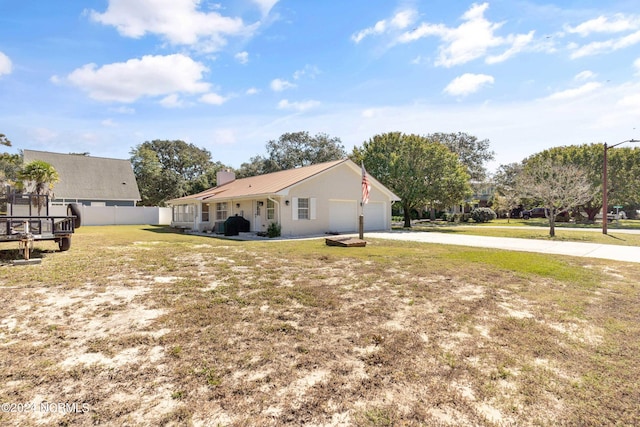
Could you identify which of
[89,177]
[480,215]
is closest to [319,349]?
[89,177]

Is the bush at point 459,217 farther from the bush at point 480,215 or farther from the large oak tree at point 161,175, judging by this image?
the large oak tree at point 161,175

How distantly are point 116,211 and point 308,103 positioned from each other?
20511 mm

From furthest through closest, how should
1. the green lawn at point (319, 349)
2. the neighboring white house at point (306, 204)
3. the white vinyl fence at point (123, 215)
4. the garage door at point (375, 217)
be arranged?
the white vinyl fence at point (123, 215) → the garage door at point (375, 217) → the neighboring white house at point (306, 204) → the green lawn at point (319, 349)

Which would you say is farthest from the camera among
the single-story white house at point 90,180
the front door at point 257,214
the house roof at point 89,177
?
the house roof at point 89,177

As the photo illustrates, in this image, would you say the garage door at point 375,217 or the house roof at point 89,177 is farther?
the house roof at point 89,177

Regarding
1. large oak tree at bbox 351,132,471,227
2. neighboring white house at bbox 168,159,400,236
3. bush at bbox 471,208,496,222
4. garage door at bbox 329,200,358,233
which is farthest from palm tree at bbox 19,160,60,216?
bush at bbox 471,208,496,222

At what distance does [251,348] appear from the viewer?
135 inches

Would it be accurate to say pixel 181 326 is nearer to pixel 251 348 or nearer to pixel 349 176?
pixel 251 348

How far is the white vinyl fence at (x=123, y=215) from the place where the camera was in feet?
87.9

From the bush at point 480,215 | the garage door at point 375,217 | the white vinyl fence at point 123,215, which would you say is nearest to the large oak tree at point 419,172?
the garage door at point 375,217

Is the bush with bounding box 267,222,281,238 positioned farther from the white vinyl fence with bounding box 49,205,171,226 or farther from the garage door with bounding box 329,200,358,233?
the white vinyl fence with bounding box 49,205,171,226

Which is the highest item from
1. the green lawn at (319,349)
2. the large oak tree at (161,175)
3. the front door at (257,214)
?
the large oak tree at (161,175)

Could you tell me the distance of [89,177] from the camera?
30.6 meters

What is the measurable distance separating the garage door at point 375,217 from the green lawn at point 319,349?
14.4 metres
